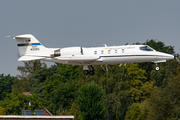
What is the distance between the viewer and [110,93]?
9444 cm

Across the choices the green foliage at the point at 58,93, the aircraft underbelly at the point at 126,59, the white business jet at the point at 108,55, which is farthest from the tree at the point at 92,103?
the aircraft underbelly at the point at 126,59

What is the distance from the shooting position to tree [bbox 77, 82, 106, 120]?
86.5 m

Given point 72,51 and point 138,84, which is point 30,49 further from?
point 138,84

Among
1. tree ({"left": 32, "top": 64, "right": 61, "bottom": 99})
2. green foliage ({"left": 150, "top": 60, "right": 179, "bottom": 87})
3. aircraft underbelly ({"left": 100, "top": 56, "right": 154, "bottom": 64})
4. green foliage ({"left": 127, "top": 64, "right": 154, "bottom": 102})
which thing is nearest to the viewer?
aircraft underbelly ({"left": 100, "top": 56, "right": 154, "bottom": 64})

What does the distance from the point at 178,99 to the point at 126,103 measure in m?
16.2

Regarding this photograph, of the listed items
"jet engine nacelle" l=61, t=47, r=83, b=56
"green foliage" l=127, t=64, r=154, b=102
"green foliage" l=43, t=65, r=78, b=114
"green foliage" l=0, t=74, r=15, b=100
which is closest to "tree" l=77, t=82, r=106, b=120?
"green foliage" l=127, t=64, r=154, b=102

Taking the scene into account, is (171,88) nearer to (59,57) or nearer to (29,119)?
(59,57)

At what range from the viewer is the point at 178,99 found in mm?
82562

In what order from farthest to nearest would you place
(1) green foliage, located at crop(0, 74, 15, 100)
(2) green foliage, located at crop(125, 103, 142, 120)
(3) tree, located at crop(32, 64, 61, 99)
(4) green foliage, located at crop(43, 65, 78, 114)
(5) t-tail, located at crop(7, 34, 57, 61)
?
(1) green foliage, located at crop(0, 74, 15, 100) → (3) tree, located at crop(32, 64, 61, 99) → (4) green foliage, located at crop(43, 65, 78, 114) → (2) green foliage, located at crop(125, 103, 142, 120) → (5) t-tail, located at crop(7, 34, 57, 61)

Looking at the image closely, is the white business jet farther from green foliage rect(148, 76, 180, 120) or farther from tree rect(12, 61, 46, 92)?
tree rect(12, 61, 46, 92)

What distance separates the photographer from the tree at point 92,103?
86500 millimetres

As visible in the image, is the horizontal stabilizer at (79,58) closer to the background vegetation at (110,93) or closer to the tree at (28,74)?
the background vegetation at (110,93)

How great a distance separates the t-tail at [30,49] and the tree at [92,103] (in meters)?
35.8

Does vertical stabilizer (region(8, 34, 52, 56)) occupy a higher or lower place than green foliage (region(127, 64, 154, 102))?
higher
